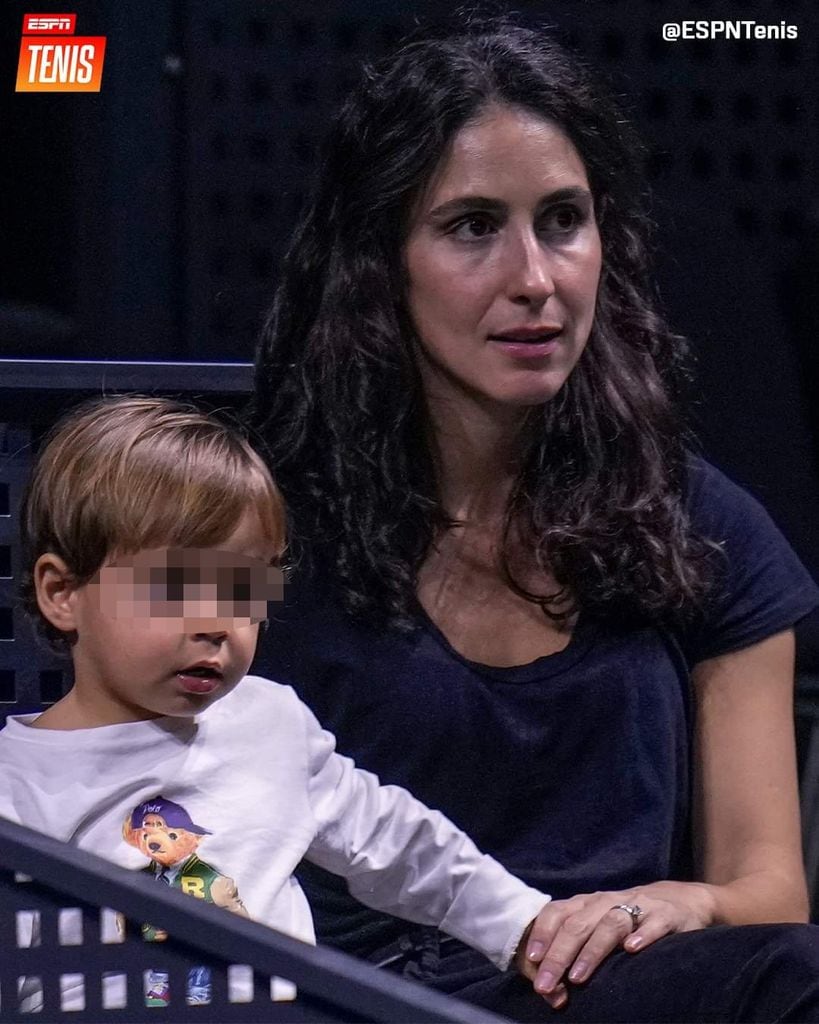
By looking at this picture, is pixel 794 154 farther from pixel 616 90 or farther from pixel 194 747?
pixel 194 747

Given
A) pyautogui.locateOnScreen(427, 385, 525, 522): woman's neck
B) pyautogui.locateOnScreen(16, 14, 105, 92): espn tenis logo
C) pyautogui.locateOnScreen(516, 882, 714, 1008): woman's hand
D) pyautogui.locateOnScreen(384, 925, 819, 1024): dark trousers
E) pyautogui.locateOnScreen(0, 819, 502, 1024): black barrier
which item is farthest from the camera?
pyautogui.locateOnScreen(16, 14, 105, 92): espn tenis logo

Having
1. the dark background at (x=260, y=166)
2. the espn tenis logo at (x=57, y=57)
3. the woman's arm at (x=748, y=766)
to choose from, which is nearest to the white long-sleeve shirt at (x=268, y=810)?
the woman's arm at (x=748, y=766)

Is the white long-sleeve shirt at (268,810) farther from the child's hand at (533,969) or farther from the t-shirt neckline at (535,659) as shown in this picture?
the t-shirt neckline at (535,659)

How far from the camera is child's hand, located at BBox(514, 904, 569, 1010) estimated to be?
1147 millimetres

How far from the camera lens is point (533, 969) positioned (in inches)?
45.7

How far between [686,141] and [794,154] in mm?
116

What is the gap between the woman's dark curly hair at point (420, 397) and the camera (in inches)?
53.2

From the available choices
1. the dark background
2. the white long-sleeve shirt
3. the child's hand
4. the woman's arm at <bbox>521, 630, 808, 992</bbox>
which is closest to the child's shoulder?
the white long-sleeve shirt

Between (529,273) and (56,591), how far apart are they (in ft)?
1.46

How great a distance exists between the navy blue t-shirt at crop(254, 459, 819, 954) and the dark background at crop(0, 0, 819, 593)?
425mm

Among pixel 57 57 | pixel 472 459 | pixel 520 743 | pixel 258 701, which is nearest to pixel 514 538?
pixel 472 459

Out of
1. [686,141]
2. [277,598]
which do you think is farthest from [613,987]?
[686,141]

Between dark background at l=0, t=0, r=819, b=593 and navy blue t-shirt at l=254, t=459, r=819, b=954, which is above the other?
dark background at l=0, t=0, r=819, b=593

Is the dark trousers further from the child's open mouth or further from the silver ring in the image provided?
the child's open mouth
